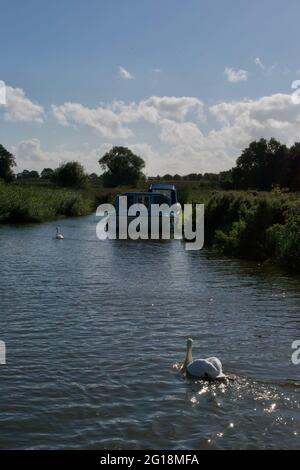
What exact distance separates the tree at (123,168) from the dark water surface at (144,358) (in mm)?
104500

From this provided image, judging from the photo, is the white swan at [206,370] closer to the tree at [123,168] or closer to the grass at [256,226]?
the grass at [256,226]

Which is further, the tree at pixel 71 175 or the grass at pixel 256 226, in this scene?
the tree at pixel 71 175

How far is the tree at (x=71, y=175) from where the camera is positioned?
97.9m

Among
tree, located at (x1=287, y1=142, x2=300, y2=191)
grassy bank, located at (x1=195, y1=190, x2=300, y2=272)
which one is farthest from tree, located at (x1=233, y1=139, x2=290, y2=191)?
grassy bank, located at (x1=195, y1=190, x2=300, y2=272)

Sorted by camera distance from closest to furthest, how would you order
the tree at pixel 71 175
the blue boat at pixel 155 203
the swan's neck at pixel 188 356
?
the swan's neck at pixel 188 356 < the blue boat at pixel 155 203 < the tree at pixel 71 175

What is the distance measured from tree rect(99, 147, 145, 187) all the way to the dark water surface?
105 meters

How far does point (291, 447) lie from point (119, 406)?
248 cm

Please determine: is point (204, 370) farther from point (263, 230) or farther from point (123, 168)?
point (123, 168)

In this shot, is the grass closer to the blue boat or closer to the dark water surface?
the dark water surface

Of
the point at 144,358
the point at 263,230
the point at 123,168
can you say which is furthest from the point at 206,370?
the point at 123,168

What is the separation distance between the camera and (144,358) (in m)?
11.0

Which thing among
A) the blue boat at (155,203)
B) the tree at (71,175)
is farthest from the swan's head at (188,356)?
the tree at (71,175)
